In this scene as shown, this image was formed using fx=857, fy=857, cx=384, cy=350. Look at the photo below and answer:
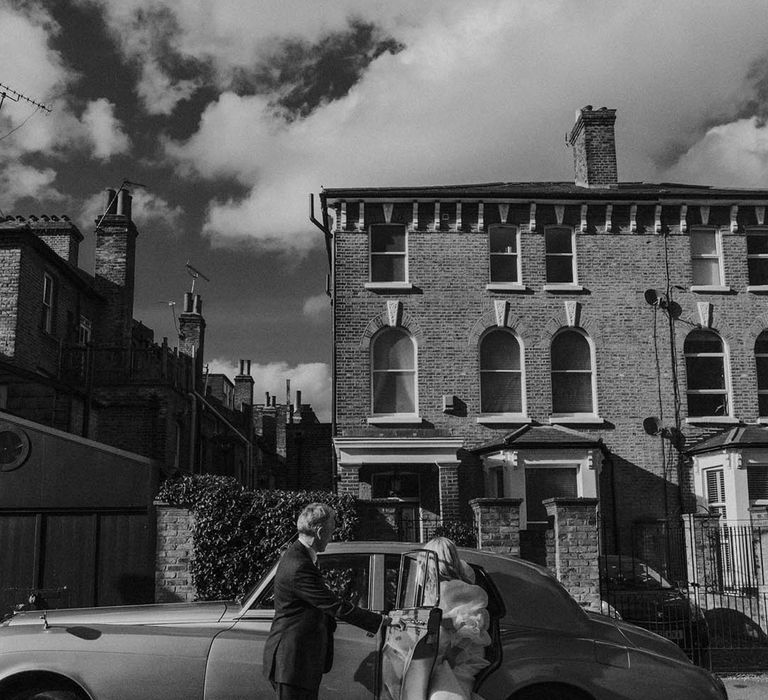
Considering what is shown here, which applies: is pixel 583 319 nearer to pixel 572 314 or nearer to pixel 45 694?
pixel 572 314

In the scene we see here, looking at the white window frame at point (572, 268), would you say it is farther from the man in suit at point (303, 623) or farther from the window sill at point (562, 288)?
the man in suit at point (303, 623)

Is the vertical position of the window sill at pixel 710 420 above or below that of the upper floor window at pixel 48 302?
below

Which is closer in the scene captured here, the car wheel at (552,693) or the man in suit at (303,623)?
the man in suit at (303,623)

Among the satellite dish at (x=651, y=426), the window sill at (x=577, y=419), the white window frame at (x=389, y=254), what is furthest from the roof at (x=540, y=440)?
the white window frame at (x=389, y=254)

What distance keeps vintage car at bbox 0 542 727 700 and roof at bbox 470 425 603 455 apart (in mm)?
12065

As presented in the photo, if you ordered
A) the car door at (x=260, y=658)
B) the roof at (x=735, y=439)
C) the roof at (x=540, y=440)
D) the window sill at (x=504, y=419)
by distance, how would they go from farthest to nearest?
the window sill at (x=504, y=419) → the roof at (x=540, y=440) → the roof at (x=735, y=439) → the car door at (x=260, y=658)

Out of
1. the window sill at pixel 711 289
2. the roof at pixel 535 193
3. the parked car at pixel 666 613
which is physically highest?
the roof at pixel 535 193

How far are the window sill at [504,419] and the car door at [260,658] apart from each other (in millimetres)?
13458

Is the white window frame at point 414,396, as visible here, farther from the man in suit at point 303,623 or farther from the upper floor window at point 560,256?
the man in suit at point 303,623

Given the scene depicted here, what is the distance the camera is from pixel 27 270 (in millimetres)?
21203

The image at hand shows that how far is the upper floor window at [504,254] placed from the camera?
19984 millimetres

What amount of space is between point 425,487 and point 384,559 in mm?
13067

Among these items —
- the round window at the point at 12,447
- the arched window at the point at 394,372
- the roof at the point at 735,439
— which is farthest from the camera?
the arched window at the point at 394,372

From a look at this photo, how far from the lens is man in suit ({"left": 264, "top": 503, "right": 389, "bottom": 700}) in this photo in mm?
4570
